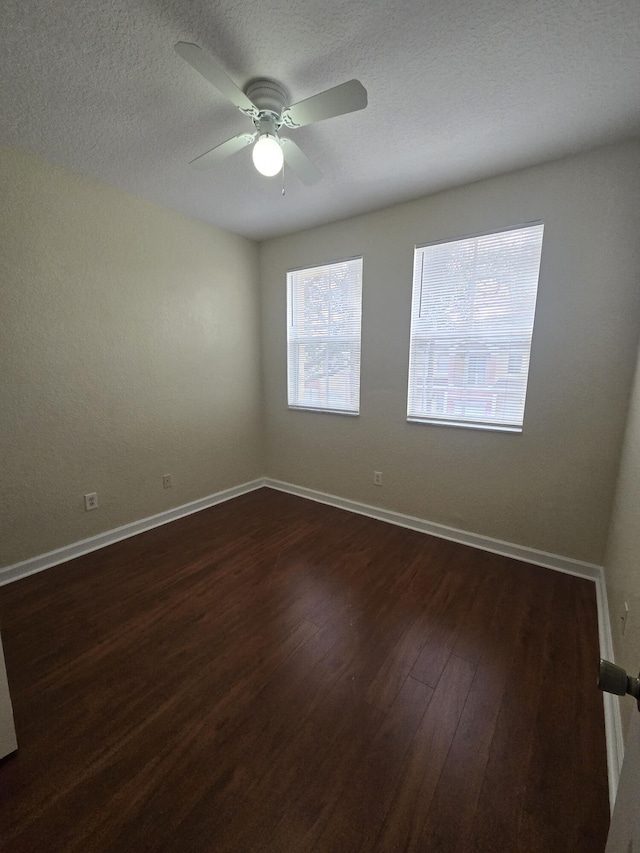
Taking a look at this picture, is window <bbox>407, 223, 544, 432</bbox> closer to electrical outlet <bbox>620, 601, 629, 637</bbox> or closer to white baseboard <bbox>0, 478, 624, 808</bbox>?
white baseboard <bbox>0, 478, 624, 808</bbox>

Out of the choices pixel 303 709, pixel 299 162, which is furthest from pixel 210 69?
pixel 303 709

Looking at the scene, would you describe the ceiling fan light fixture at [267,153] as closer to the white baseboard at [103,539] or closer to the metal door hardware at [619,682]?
the metal door hardware at [619,682]

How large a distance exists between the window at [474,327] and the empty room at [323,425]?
22 mm

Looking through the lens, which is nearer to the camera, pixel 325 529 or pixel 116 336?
pixel 116 336

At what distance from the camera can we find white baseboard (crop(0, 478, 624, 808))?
4.12 ft

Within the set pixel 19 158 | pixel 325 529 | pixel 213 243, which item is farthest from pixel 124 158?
pixel 325 529

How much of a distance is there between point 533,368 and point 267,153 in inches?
78.6

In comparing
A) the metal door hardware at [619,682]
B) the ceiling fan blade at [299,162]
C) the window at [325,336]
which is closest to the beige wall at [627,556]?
the metal door hardware at [619,682]

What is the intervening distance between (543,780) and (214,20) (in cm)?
291

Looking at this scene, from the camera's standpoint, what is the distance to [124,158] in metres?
2.02

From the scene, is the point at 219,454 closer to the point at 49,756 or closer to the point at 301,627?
the point at 301,627

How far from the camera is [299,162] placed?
5.62ft

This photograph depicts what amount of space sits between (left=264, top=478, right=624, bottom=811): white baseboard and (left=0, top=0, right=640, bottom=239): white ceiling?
2524mm

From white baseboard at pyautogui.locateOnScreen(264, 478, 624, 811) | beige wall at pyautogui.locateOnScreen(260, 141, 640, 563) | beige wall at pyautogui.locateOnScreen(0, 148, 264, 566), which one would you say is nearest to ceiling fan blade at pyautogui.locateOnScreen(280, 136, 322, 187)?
beige wall at pyautogui.locateOnScreen(260, 141, 640, 563)
